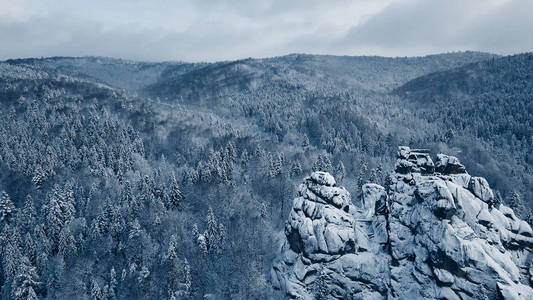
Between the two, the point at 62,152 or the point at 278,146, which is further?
the point at 278,146

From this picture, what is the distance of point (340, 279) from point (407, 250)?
1600 cm

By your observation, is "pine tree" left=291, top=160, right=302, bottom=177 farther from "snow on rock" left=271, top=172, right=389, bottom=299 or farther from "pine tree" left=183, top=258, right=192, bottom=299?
"pine tree" left=183, top=258, right=192, bottom=299

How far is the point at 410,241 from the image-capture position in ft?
233

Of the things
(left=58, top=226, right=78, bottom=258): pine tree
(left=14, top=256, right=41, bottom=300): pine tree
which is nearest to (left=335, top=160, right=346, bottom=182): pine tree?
(left=58, top=226, right=78, bottom=258): pine tree

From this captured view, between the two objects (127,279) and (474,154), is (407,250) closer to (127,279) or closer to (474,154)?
(127,279)

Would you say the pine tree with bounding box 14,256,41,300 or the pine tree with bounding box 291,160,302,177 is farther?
the pine tree with bounding box 291,160,302,177

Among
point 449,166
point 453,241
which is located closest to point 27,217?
→ point 453,241

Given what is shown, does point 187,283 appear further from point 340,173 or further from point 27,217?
point 340,173

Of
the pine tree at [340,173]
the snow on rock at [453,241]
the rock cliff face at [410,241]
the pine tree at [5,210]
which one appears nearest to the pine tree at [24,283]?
the pine tree at [5,210]

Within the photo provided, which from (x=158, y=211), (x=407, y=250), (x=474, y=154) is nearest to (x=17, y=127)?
(x=158, y=211)

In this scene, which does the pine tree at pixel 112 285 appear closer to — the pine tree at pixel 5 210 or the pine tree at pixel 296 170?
the pine tree at pixel 5 210

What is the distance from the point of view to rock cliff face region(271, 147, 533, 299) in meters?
60.2

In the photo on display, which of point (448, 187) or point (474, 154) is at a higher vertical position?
point (448, 187)

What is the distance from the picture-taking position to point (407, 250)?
7088 cm
